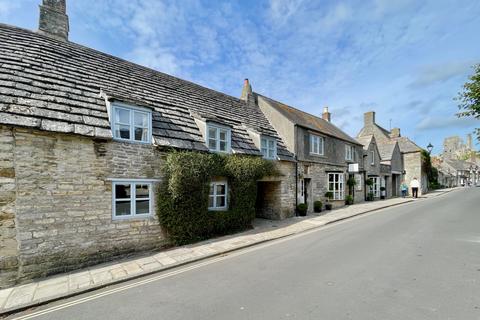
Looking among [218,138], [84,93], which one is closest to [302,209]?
[218,138]

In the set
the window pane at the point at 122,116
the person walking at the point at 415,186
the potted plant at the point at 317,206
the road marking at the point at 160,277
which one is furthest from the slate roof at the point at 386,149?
the window pane at the point at 122,116

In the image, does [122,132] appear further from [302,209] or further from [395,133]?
[395,133]

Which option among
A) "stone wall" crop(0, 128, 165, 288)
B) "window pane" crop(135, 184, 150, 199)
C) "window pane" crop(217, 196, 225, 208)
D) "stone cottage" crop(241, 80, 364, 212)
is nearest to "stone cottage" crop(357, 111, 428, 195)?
"stone cottage" crop(241, 80, 364, 212)

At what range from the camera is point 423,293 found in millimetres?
4582

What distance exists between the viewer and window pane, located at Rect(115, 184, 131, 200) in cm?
779

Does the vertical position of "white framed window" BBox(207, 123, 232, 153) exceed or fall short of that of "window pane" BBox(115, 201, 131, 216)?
it exceeds it

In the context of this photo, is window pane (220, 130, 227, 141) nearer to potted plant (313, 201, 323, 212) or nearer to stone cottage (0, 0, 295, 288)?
stone cottage (0, 0, 295, 288)

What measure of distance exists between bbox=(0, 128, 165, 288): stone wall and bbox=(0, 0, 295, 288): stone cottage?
0.08 feet

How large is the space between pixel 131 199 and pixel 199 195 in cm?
246

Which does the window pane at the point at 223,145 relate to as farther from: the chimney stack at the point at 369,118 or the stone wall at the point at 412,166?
the stone wall at the point at 412,166

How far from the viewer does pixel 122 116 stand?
8.16 metres

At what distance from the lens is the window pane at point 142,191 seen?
27.1 feet

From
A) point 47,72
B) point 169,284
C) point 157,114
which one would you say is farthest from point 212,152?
point 47,72

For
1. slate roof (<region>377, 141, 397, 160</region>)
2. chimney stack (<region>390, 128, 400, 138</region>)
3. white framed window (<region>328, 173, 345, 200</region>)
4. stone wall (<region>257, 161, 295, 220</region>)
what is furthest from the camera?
chimney stack (<region>390, 128, 400, 138</region>)
